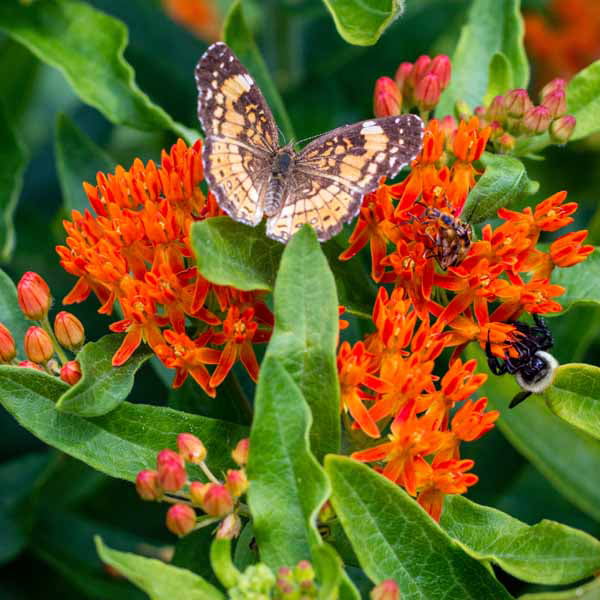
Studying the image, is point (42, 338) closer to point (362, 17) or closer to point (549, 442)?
point (362, 17)

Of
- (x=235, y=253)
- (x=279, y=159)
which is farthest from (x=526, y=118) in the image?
(x=235, y=253)

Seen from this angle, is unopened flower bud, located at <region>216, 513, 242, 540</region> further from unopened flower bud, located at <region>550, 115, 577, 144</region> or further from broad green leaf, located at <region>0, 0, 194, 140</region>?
unopened flower bud, located at <region>550, 115, 577, 144</region>

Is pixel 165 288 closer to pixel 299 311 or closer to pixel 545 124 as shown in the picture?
pixel 299 311

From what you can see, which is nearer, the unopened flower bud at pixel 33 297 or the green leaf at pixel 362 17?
the green leaf at pixel 362 17

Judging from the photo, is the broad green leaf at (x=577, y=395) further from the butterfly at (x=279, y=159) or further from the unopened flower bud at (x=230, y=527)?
the unopened flower bud at (x=230, y=527)

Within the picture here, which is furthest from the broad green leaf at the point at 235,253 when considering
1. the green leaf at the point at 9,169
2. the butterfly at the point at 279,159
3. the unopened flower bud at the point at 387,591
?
the green leaf at the point at 9,169

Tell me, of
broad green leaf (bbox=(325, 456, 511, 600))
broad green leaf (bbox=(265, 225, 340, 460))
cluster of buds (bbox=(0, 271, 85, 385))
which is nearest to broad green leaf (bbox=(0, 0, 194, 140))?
cluster of buds (bbox=(0, 271, 85, 385))
